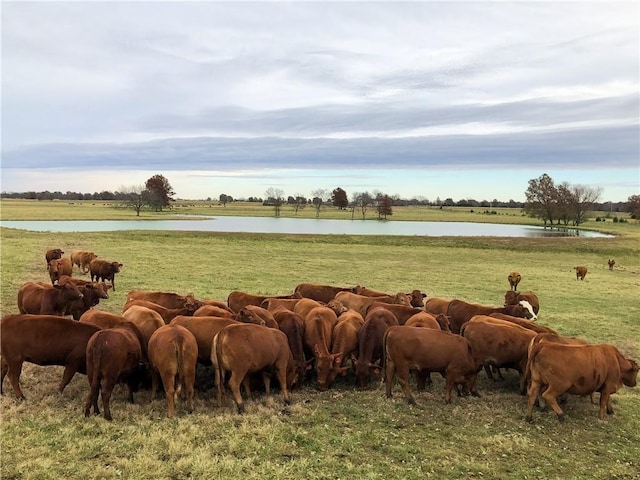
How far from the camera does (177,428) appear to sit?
21.4ft

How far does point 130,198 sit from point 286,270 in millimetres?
81485

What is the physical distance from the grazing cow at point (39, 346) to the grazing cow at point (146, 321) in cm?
117

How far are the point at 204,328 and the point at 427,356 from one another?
369cm

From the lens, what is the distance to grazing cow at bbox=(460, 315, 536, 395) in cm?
859

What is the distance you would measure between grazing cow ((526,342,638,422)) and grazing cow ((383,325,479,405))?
1.03 metres

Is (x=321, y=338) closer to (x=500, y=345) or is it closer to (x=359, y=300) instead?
(x=500, y=345)

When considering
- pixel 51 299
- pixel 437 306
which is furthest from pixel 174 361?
pixel 437 306

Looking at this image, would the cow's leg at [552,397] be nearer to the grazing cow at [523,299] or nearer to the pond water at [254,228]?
the grazing cow at [523,299]

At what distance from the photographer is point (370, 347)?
8.80m

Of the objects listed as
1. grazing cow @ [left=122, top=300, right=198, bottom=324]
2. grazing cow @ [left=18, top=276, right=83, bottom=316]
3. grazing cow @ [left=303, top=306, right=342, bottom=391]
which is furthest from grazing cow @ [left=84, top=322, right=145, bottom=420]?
Result: grazing cow @ [left=18, top=276, right=83, bottom=316]

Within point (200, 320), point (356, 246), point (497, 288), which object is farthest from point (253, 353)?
point (356, 246)

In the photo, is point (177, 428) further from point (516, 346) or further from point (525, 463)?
point (516, 346)

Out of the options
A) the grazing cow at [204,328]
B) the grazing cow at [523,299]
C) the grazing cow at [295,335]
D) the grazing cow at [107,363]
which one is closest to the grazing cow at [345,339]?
the grazing cow at [295,335]

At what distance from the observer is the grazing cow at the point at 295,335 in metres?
8.38
